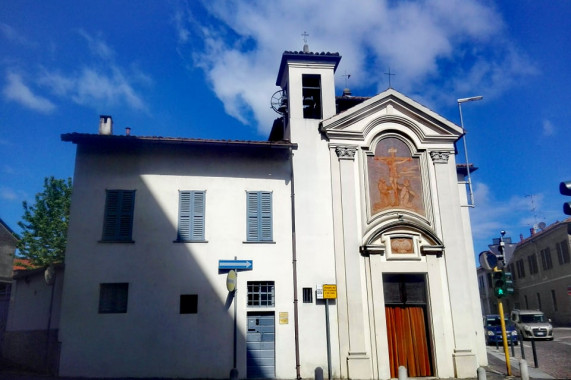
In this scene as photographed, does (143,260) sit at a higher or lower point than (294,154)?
lower

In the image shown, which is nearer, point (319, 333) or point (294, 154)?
point (319, 333)

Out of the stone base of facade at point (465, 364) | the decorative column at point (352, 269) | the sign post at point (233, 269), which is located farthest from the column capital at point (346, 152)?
the stone base of facade at point (465, 364)

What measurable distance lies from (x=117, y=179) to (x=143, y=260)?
9.55 ft

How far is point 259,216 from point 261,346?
424cm

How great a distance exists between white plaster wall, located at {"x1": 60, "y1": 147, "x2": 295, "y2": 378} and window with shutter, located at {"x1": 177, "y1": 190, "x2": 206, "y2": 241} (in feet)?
0.64

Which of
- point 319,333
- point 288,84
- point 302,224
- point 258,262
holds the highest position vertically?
point 288,84

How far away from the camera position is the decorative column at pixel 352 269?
14.8 meters

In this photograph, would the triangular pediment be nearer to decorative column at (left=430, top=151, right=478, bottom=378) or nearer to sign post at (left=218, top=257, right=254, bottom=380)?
decorative column at (left=430, top=151, right=478, bottom=378)

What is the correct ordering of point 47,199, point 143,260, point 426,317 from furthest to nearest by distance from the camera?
point 47,199 < point 426,317 < point 143,260

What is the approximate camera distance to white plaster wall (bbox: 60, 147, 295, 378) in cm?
1412

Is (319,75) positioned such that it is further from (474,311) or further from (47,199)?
(47,199)

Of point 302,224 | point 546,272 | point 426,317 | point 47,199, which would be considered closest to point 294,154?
point 302,224

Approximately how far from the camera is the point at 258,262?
15.4 meters

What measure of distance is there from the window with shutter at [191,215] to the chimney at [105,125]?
3.76 m
